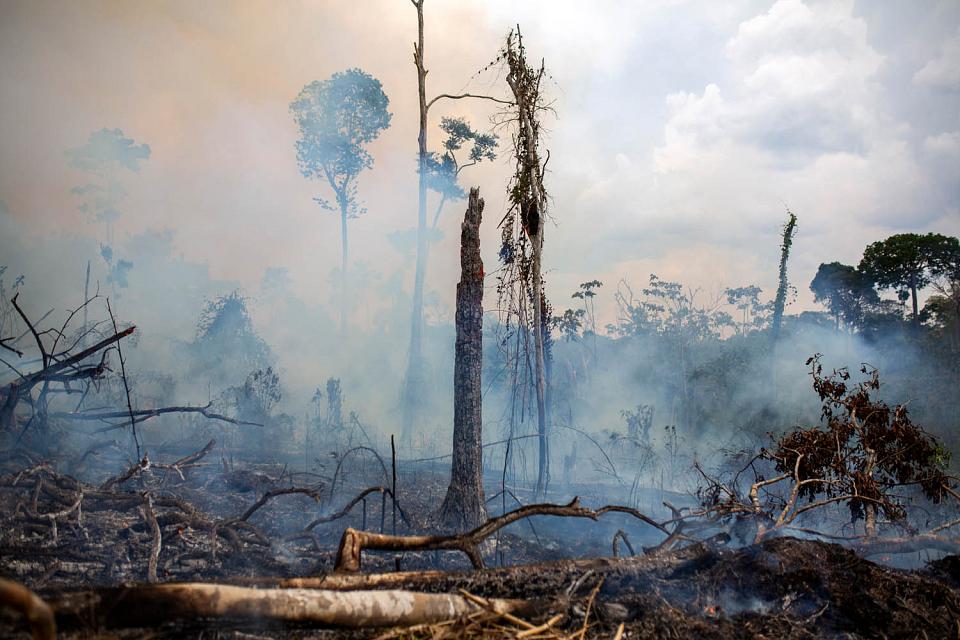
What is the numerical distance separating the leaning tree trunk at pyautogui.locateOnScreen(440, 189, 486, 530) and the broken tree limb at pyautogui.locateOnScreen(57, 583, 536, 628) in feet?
18.3

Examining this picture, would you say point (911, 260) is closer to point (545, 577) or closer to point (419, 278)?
point (419, 278)

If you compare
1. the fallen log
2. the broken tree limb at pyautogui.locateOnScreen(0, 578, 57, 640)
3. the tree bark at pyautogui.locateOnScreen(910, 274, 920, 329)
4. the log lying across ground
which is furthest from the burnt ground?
the tree bark at pyautogui.locateOnScreen(910, 274, 920, 329)

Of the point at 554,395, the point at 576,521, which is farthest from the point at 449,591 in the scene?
the point at 554,395

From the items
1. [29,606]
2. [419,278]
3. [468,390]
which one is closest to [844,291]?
[419,278]

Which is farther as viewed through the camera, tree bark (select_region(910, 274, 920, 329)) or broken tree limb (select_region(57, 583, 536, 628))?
tree bark (select_region(910, 274, 920, 329))

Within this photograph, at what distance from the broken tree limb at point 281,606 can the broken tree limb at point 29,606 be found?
498mm

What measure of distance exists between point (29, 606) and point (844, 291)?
29154mm

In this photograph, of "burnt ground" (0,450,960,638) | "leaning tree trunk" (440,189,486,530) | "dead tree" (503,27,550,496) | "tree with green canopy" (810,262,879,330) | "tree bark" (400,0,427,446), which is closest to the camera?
"burnt ground" (0,450,960,638)

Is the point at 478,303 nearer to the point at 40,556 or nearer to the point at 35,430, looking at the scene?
the point at 40,556

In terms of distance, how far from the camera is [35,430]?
7590 millimetres

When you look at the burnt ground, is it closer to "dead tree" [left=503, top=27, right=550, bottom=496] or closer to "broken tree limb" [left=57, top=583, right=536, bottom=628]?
"broken tree limb" [left=57, top=583, right=536, bottom=628]

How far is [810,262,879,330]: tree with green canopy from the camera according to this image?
23.5 metres

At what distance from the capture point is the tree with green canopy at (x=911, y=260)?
2138 centimetres

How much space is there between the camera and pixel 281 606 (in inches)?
86.0
